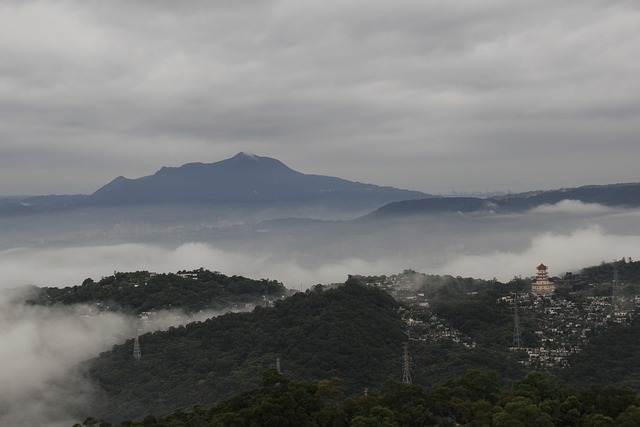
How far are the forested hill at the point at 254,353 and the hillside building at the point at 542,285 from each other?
1195 inches

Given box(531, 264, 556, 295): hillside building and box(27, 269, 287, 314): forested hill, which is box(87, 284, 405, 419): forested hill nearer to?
box(27, 269, 287, 314): forested hill

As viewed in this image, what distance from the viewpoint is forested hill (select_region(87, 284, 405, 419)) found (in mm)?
76500

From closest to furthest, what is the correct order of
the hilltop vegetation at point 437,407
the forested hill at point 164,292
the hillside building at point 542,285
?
the hilltop vegetation at point 437,407 < the forested hill at point 164,292 < the hillside building at point 542,285

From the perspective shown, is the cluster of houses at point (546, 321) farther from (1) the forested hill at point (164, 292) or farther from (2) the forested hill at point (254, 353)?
(1) the forested hill at point (164, 292)

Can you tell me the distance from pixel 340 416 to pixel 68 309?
278 feet

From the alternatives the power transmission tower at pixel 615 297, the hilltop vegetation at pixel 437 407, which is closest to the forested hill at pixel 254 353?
the hilltop vegetation at pixel 437 407

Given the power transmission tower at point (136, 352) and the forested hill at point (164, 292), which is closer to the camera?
the power transmission tower at point (136, 352)

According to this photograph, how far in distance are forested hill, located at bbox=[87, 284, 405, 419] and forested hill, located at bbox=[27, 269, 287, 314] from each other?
19139 mm

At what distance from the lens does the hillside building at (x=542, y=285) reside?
117 m

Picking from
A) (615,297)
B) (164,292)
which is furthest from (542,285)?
(164,292)

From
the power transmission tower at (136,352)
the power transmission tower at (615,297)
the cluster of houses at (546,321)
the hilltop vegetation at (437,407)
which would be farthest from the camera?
the power transmission tower at (615,297)

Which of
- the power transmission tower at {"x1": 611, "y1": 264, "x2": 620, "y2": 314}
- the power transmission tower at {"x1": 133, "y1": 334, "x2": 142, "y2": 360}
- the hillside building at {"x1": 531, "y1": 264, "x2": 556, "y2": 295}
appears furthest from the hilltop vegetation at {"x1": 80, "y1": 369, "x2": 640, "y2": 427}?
the hillside building at {"x1": 531, "y1": 264, "x2": 556, "y2": 295}

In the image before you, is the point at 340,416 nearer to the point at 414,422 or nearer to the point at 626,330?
the point at 414,422

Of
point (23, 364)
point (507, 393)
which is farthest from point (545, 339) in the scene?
point (23, 364)
